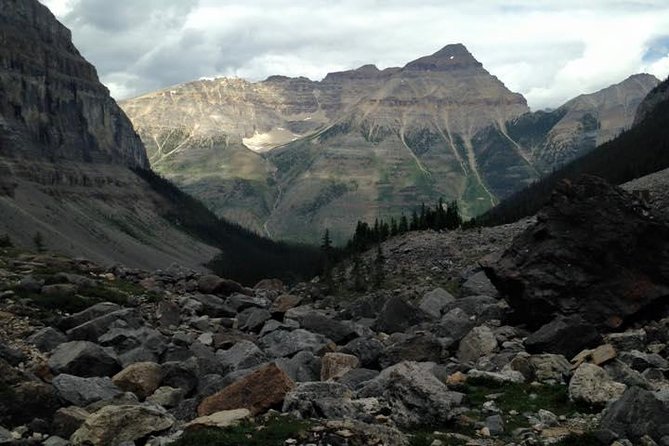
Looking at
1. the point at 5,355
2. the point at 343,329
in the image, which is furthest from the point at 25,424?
the point at 343,329

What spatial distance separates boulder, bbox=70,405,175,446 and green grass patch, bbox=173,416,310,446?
2079mm

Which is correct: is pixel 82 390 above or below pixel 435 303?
above

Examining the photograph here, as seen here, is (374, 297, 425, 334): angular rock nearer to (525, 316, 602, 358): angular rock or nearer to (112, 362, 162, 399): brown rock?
(525, 316, 602, 358): angular rock

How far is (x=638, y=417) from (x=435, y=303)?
29.1 meters

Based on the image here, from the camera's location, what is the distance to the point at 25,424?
19.5 m

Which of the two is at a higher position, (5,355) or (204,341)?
(5,355)

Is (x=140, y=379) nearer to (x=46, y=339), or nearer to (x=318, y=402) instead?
(x=46, y=339)

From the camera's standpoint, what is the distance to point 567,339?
26922mm

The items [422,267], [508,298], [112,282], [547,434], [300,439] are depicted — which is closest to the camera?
[300,439]

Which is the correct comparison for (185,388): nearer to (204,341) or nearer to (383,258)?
(204,341)

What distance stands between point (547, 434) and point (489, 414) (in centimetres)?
262

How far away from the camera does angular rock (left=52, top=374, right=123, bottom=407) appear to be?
70.7ft

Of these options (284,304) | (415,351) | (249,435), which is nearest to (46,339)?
(415,351)

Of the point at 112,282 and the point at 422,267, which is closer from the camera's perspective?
the point at 112,282
